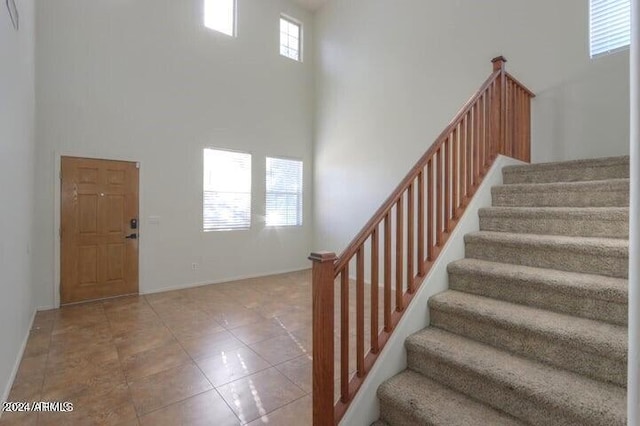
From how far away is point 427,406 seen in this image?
166 centimetres

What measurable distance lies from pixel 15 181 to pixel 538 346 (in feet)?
13.3

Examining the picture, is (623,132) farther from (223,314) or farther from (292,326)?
(223,314)

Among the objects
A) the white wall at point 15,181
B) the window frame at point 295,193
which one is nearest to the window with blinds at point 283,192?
the window frame at point 295,193

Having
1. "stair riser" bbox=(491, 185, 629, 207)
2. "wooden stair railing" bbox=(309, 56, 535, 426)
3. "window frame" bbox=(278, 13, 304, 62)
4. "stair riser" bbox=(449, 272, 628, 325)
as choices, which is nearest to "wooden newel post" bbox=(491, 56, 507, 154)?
"wooden stair railing" bbox=(309, 56, 535, 426)

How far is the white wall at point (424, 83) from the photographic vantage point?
328 centimetres

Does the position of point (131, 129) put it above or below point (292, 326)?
above

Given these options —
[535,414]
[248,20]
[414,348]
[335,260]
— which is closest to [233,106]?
[248,20]

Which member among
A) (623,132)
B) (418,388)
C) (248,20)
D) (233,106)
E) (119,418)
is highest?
(248,20)

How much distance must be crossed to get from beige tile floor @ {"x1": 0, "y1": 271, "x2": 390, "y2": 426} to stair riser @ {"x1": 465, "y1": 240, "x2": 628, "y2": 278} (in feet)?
4.61

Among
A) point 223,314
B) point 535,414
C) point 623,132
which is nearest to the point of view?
point 535,414

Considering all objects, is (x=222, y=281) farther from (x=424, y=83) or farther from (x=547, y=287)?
(x=547, y=287)

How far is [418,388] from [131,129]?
490 centimetres

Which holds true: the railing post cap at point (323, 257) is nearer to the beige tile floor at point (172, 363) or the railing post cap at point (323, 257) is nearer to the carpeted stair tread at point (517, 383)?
the carpeted stair tread at point (517, 383)

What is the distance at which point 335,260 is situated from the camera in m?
1.79
